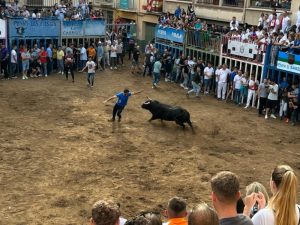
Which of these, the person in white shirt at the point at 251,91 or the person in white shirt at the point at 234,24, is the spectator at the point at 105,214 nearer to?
the person in white shirt at the point at 251,91

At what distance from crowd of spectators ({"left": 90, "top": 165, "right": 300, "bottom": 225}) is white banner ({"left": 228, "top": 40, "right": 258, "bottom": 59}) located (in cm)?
1691

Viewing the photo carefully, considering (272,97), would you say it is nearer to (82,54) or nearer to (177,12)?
(82,54)

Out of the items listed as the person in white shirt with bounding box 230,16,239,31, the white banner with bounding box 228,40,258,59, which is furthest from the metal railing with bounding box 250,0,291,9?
the white banner with bounding box 228,40,258,59

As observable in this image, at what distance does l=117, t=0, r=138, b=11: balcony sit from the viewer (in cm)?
3469

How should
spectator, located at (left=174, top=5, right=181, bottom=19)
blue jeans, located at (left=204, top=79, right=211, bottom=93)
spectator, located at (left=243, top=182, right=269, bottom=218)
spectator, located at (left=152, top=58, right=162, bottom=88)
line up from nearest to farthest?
spectator, located at (left=243, top=182, right=269, bottom=218)
blue jeans, located at (left=204, top=79, right=211, bottom=93)
spectator, located at (left=152, top=58, right=162, bottom=88)
spectator, located at (left=174, top=5, right=181, bottom=19)

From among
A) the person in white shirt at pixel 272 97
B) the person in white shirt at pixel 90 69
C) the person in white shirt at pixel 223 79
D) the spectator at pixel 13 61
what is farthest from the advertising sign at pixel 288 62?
the spectator at pixel 13 61

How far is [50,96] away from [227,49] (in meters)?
8.88

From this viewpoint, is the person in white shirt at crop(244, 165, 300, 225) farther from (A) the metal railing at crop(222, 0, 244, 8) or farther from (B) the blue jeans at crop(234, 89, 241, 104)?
(A) the metal railing at crop(222, 0, 244, 8)

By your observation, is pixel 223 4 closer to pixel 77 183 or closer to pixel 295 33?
pixel 295 33

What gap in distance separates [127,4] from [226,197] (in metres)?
32.7

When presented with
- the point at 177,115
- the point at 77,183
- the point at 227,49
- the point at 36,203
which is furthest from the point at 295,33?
the point at 36,203

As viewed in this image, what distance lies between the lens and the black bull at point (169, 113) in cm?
1639

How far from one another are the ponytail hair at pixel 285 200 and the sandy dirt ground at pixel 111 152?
594 cm

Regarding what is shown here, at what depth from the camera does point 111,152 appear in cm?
1375
